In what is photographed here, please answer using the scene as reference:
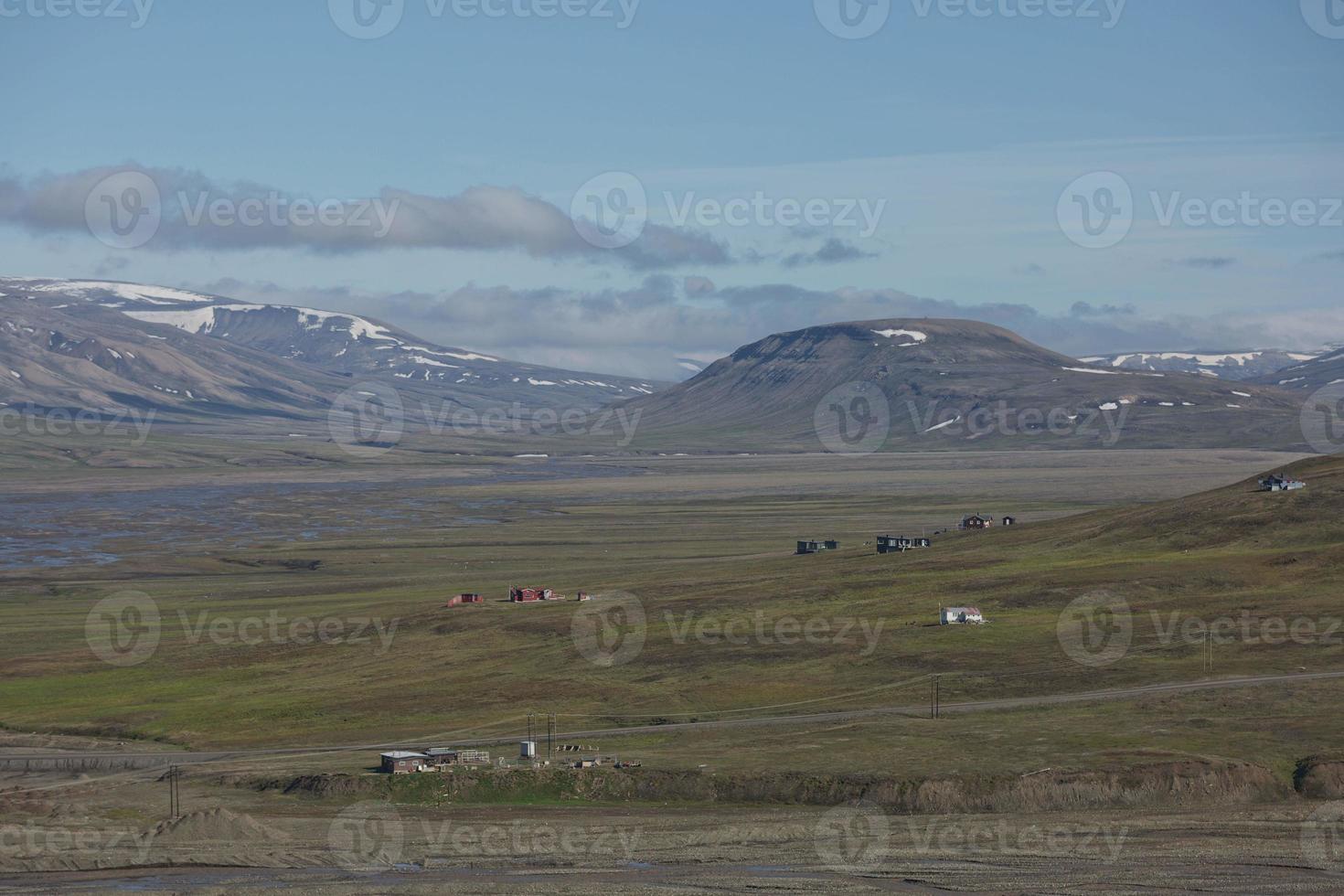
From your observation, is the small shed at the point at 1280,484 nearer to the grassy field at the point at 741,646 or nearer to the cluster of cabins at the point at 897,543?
the grassy field at the point at 741,646

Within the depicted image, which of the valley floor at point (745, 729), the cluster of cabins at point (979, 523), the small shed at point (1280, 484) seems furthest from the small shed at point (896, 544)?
the small shed at point (1280, 484)

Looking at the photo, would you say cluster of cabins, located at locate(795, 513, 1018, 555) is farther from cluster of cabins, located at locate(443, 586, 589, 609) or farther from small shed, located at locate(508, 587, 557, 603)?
small shed, located at locate(508, 587, 557, 603)

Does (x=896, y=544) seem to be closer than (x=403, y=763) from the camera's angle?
No

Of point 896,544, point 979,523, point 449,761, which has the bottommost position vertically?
point 449,761

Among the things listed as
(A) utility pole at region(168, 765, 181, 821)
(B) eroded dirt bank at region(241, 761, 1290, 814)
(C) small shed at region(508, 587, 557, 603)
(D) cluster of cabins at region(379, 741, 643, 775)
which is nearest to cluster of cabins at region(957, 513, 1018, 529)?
(C) small shed at region(508, 587, 557, 603)

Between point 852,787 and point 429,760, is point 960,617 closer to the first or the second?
Result: point 852,787

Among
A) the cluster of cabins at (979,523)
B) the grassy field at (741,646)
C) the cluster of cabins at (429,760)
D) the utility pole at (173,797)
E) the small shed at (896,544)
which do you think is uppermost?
the cluster of cabins at (979,523)

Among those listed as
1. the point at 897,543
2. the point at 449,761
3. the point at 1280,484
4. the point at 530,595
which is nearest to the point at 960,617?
A: the point at 530,595

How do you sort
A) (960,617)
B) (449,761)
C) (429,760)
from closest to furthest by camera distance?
(429,760) < (449,761) < (960,617)
